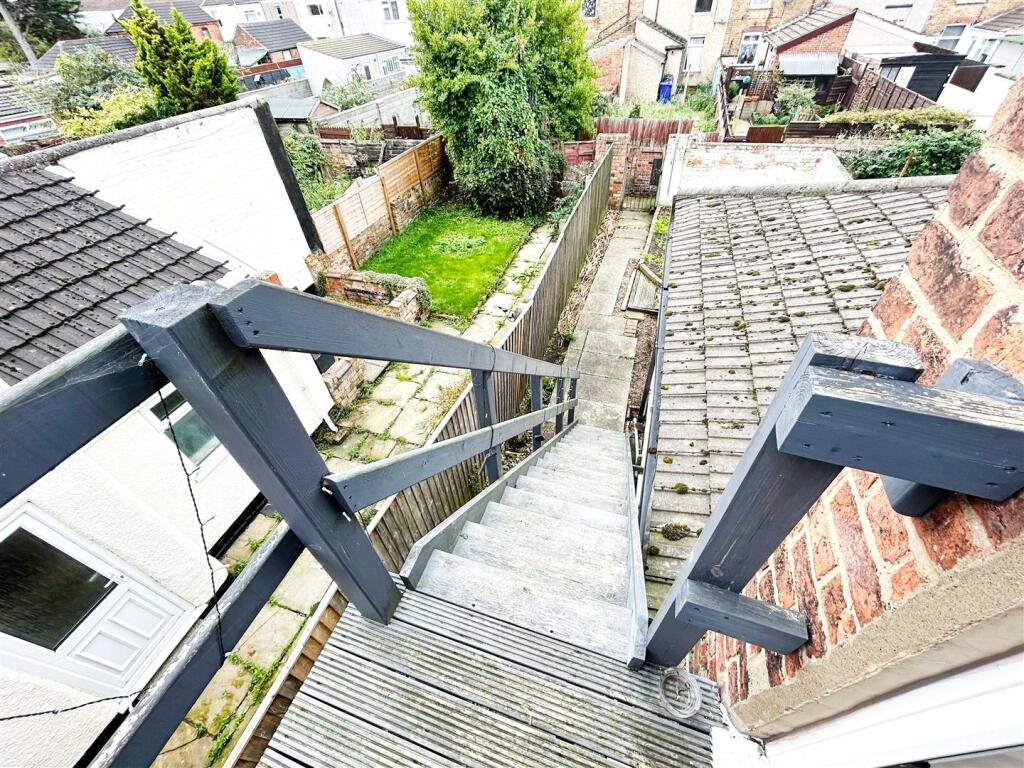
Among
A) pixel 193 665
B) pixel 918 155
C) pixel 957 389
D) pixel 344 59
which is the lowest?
pixel 918 155

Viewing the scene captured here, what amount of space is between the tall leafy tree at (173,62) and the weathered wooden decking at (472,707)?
11713 millimetres

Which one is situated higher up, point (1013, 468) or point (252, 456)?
point (1013, 468)

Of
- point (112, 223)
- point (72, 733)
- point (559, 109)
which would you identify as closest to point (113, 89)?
point (559, 109)

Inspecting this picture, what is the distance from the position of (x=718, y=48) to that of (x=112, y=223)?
2459 cm

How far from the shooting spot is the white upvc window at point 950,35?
1888cm

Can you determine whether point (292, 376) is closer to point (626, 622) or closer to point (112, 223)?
point (112, 223)

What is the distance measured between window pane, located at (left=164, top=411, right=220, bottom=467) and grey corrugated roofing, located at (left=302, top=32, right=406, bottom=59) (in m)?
23.9

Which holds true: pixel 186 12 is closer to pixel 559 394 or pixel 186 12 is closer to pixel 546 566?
pixel 559 394

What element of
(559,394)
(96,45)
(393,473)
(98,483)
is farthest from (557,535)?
(96,45)

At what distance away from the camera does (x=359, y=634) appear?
4.94 feet

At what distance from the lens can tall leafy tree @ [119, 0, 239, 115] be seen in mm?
8570

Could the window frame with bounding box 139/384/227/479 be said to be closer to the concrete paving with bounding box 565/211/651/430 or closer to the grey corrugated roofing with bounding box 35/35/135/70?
the concrete paving with bounding box 565/211/651/430

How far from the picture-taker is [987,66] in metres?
12.8

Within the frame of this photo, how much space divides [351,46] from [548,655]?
28.5 m
